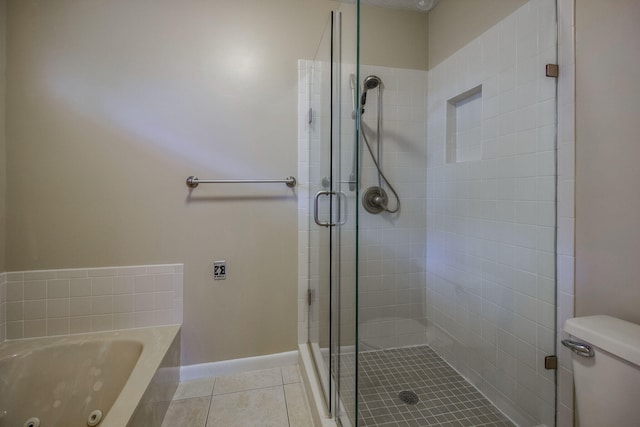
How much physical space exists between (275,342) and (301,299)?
1.07 ft

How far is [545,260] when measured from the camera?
43.5 inches

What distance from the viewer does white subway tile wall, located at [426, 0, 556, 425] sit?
3.63 ft

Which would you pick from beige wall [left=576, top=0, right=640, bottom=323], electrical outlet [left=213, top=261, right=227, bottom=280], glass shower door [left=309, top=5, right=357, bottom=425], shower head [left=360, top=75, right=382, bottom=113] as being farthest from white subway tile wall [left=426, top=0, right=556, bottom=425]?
electrical outlet [left=213, top=261, right=227, bottom=280]

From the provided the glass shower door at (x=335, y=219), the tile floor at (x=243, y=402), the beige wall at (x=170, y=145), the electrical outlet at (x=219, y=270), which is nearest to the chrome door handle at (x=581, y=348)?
the glass shower door at (x=335, y=219)

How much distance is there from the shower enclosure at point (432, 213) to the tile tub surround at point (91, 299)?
0.86 metres

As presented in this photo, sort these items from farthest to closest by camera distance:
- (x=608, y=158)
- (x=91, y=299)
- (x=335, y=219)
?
(x=91, y=299) → (x=335, y=219) → (x=608, y=158)

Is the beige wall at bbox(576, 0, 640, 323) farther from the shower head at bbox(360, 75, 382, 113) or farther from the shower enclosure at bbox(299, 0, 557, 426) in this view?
the shower head at bbox(360, 75, 382, 113)

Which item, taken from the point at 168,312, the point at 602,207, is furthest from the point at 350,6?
the point at 168,312

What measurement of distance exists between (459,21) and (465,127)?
2.10ft

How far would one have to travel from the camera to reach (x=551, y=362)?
1.07m

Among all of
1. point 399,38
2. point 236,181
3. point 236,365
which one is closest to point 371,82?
point 399,38

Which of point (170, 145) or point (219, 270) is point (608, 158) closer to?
point (219, 270)

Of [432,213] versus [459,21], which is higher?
[459,21]

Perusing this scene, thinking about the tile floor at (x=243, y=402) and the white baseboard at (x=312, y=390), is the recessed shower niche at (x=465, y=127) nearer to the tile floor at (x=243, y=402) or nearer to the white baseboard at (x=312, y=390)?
the white baseboard at (x=312, y=390)
